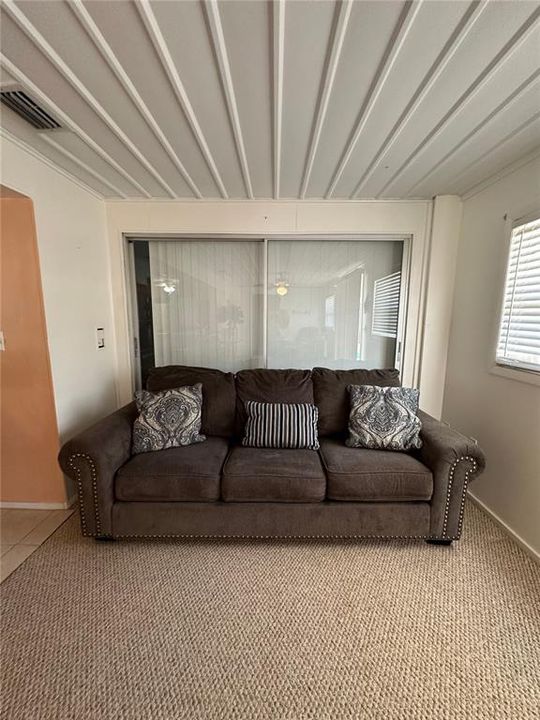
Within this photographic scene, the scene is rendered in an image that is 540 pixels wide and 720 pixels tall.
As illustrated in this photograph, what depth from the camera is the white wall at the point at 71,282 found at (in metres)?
1.93

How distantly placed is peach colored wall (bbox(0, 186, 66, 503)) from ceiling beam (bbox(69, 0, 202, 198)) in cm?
95

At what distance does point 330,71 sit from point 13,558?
2.97 meters

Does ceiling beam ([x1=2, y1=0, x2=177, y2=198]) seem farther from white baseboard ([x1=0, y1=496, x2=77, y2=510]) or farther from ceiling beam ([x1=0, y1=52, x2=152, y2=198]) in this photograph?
white baseboard ([x1=0, y1=496, x2=77, y2=510])

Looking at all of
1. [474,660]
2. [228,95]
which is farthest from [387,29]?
[474,660]

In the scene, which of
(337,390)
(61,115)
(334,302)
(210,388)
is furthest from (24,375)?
(334,302)

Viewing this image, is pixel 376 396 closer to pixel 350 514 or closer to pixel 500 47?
pixel 350 514

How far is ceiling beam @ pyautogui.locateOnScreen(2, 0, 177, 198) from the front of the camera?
103 cm

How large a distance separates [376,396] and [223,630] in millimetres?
1565

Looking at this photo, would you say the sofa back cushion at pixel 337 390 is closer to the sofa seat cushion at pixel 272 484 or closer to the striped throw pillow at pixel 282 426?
the striped throw pillow at pixel 282 426

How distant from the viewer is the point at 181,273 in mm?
2852

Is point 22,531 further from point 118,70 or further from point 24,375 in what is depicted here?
point 118,70

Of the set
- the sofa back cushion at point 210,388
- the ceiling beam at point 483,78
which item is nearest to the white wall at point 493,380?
the ceiling beam at point 483,78

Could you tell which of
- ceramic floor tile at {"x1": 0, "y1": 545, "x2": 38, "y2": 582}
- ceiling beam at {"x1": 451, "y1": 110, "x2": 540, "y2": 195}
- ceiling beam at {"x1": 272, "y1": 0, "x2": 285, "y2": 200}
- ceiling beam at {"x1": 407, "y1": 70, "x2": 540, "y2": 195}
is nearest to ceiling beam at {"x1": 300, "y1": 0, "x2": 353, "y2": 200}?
ceiling beam at {"x1": 272, "y1": 0, "x2": 285, "y2": 200}

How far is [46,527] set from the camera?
1.98 m
